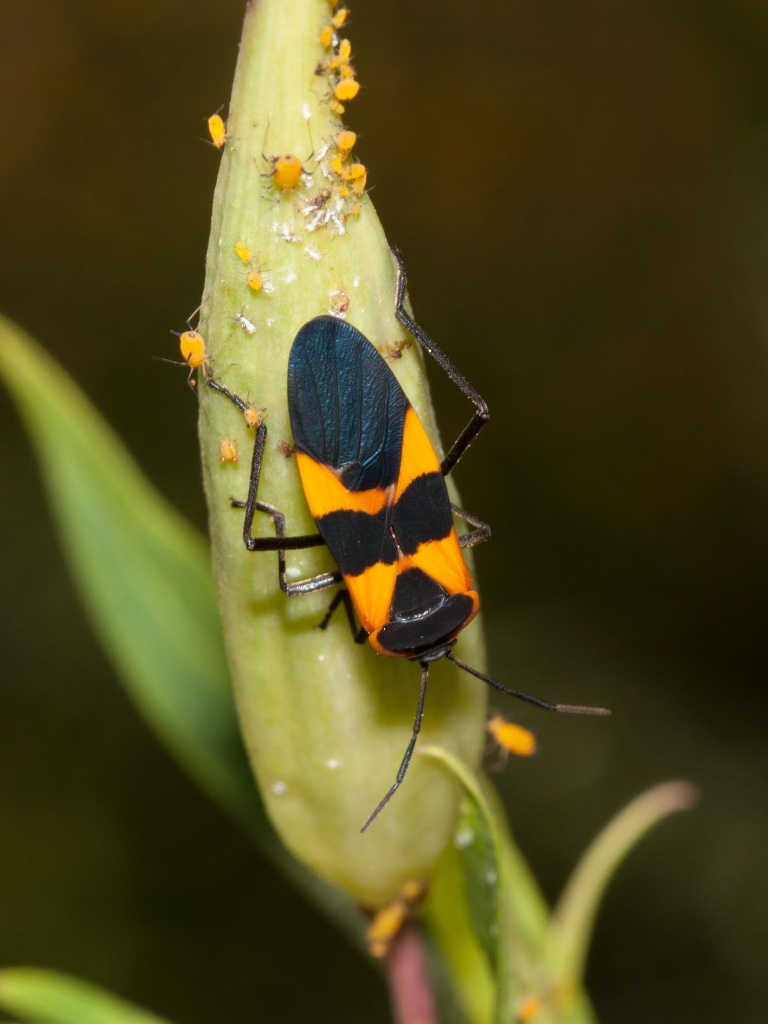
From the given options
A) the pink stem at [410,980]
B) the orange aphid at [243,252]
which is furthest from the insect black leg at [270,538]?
the pink stem at [410,980]

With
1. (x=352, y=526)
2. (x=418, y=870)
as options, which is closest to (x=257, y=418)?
(x=352, y=526)

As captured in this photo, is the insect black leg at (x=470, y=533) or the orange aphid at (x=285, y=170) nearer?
the orange aphid at (x=285, y=170)

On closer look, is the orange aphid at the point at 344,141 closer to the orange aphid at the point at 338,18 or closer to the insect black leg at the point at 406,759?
the orange aphid at the point at 338,18

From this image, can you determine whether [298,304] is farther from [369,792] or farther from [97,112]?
[97,112]

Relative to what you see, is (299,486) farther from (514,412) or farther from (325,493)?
→ (514,412)

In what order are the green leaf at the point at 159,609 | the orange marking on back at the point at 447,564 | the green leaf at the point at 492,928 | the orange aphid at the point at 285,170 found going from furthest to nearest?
the green leaf at the point at 159,609
the orange marking on back at the point at 447,564
the green leaf at the point at 492,928
the orange aphid at the point at 285,170

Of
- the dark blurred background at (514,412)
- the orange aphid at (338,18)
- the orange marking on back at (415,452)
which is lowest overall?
the dark blurred background at (514,412)

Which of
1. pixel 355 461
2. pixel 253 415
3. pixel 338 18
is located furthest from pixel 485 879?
pixel 338 18
